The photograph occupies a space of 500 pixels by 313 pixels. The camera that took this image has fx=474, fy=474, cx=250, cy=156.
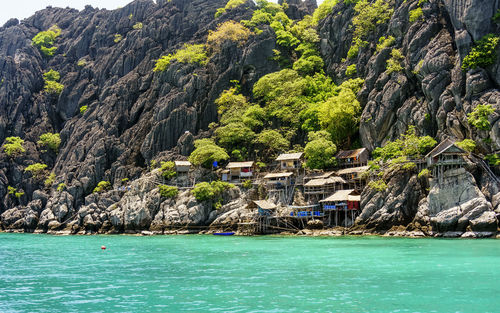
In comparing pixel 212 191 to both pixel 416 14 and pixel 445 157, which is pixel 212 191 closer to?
pixel 445 157

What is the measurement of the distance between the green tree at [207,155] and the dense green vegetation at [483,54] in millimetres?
33460

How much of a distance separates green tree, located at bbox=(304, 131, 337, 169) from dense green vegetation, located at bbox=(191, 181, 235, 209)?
11.1 m

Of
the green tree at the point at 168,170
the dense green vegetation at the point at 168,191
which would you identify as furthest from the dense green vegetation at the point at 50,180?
the dense green vegetation at the point at 168,191

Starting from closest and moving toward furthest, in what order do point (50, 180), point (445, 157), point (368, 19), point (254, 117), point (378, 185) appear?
1. point (445, 157)
2. point (378, 185)
3. point (368, 19)
4. point (254, 117)
5. point (50, 180)

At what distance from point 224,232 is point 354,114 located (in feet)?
75.9

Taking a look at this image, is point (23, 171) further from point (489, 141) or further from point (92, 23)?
point (489, 141)

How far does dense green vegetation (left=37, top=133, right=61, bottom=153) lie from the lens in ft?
298

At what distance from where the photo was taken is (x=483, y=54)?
49719mm

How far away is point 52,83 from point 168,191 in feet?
163

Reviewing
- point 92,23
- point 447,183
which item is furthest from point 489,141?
point 92,23

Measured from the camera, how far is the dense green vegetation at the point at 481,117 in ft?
153

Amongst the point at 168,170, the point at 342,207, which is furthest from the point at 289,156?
the point at 168,170

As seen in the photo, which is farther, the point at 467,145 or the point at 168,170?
the point at 168,170

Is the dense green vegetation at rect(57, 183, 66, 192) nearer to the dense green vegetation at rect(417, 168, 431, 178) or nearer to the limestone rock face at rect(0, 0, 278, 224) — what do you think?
the limestone rock face at rect(0, 0, 278, 224)
